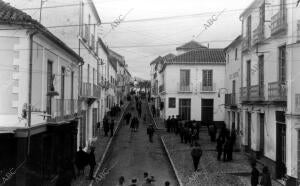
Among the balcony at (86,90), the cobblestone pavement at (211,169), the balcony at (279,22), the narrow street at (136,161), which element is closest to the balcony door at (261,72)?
the balcony at (279,22)

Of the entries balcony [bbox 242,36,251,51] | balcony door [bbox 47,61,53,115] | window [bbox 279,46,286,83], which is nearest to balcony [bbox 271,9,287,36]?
window [bbox 279,46,286,83]

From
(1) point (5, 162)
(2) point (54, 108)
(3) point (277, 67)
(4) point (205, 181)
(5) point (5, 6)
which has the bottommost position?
(4) point (205, 181)

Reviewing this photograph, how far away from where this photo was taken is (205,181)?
647 inches

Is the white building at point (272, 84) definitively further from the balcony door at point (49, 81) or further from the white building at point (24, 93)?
the balcony door at point (49, 81)

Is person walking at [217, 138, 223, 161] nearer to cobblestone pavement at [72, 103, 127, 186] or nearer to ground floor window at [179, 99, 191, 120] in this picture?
cobblestone pavement at [72, 103, 127, 186]

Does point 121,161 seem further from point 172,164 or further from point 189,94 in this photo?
point 189,94

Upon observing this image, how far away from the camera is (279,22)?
16.7m

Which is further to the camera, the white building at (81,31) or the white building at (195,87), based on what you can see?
the white building at (195,87)

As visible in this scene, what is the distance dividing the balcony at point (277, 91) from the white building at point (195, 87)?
2454cm

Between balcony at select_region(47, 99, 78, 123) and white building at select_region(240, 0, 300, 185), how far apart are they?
8492 millimetres

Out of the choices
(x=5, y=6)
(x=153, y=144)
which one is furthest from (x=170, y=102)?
(x=5, y=6)

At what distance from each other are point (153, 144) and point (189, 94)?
15.8 m

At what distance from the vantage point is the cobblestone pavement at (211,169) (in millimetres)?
16391

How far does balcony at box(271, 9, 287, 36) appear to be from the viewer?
16234mm
